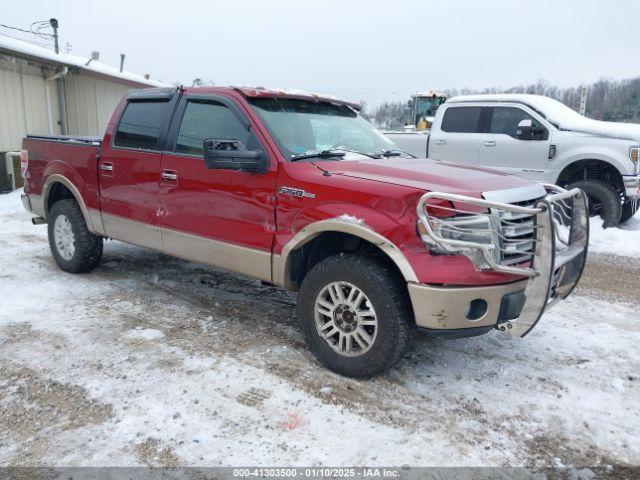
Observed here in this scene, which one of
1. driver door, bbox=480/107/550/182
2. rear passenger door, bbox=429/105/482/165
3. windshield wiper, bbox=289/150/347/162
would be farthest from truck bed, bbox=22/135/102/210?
driver door, bbox=480/107/550/182

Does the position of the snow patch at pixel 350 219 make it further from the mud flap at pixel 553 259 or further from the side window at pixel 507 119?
the side window at pixel 507 119

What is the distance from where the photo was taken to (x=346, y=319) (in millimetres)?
3543

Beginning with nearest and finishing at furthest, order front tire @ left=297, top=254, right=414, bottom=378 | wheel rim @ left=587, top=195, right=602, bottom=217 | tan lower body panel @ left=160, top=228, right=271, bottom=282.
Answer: front tire @ left=297, top=254, right=414, bottom=378
tan lower body panel @ left=160, top=228, right=271, bottom=282
wheel rim @ left=587, top=195, right=602, bottom=217

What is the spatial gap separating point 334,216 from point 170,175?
1793mm

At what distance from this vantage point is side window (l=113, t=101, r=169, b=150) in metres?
4.78

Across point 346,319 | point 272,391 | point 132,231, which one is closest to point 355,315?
point 346,319

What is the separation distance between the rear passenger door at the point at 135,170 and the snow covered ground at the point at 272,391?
703mm

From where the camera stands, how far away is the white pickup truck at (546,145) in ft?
27.3

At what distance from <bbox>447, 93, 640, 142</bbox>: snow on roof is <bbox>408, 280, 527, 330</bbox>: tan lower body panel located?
6.50 m

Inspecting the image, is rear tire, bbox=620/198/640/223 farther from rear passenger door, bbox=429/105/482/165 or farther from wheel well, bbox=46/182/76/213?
wheel well, bbox=46/182/76/213

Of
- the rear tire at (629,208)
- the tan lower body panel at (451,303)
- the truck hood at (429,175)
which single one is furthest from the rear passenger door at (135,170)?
the rear tire at (629,208)

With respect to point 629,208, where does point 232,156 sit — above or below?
above

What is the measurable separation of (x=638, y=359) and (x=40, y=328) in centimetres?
474

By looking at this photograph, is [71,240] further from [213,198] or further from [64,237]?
[213,198]
